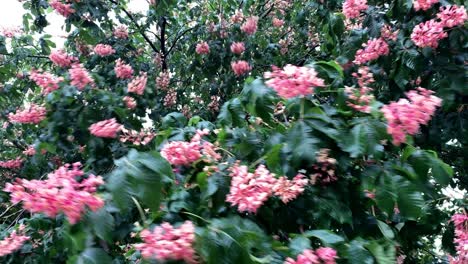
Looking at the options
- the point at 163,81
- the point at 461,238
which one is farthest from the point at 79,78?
the point at 163,81

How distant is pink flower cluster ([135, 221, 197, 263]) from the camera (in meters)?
1.04

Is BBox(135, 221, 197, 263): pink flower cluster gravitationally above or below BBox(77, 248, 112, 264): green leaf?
above

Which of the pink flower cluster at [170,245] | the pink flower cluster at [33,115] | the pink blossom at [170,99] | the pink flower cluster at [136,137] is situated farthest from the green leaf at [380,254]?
the pink blossom at [170,99]

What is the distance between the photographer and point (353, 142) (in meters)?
1.38

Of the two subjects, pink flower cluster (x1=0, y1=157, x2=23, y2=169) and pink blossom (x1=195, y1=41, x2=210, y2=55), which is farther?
pink flower cluster (x1=0, y1=157, x2=23, y2=169)

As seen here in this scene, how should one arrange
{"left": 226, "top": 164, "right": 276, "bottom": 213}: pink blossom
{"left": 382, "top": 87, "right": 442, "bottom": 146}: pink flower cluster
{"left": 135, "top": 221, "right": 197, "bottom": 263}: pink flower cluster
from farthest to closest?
{"left": 382, "top": 87, "right": 442, "bottom": 146}: pink flower cluster → {"left": 226, "top": 164, "right": 276, "bottom": 213}: pink blossom → {"left": 135, "top": 221, "right": 197, "bottom": 263}: pink flower cluster

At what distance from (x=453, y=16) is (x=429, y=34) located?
0.13 metres

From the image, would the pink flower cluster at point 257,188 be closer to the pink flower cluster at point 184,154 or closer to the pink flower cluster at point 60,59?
the pink flower cluster at point 184,154

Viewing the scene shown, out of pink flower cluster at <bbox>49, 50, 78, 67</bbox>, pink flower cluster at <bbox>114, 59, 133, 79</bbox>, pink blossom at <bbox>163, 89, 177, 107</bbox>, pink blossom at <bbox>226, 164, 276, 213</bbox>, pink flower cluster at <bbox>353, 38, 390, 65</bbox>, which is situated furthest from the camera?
pink blossom at <bbox>163, 89, 177, 107</bbox>

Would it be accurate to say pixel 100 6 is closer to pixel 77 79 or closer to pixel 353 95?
pixel 77 79

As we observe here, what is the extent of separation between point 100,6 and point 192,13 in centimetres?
143

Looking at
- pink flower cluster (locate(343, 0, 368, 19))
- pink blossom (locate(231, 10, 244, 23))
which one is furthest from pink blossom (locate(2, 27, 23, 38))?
pink flower cluster (locate(343, 0, 368, 19))

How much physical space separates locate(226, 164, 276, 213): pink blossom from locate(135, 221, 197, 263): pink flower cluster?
0.76ft

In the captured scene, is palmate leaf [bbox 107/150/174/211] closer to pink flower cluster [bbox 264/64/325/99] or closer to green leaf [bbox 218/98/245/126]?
pink flower cluster [bbox 264/64/325/99]
